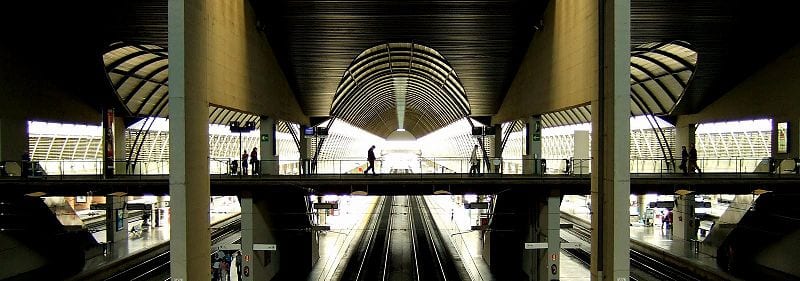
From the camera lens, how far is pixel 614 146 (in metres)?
16.1

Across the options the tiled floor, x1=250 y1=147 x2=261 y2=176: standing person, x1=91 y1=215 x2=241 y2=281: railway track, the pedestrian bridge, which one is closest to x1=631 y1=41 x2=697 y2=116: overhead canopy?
the pedestrian bridge

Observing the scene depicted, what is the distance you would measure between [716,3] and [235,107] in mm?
19255

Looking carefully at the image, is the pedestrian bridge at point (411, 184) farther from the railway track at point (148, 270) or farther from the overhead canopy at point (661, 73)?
the overhead canopy at point (661, 73)

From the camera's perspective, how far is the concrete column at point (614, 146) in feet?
52.2

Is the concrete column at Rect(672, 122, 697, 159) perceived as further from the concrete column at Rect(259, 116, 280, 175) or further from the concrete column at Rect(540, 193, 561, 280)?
the concrete column at Rect(259, 116, 280, 175)

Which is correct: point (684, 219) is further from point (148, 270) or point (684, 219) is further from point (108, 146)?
point (108, 146)

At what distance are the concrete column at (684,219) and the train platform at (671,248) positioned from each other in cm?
37

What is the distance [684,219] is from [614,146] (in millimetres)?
22265

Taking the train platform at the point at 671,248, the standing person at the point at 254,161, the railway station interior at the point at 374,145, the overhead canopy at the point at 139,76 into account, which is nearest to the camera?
the railway station interior at the point at 374,145

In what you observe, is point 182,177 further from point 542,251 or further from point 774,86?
point 774,86

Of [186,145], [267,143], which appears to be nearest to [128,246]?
[267,143]

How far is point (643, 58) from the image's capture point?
34.4 metres

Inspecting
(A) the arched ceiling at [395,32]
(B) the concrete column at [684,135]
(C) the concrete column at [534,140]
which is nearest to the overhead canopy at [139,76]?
(A) the arched ceiling at [395,32]

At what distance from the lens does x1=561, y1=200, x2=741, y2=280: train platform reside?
2652cm
